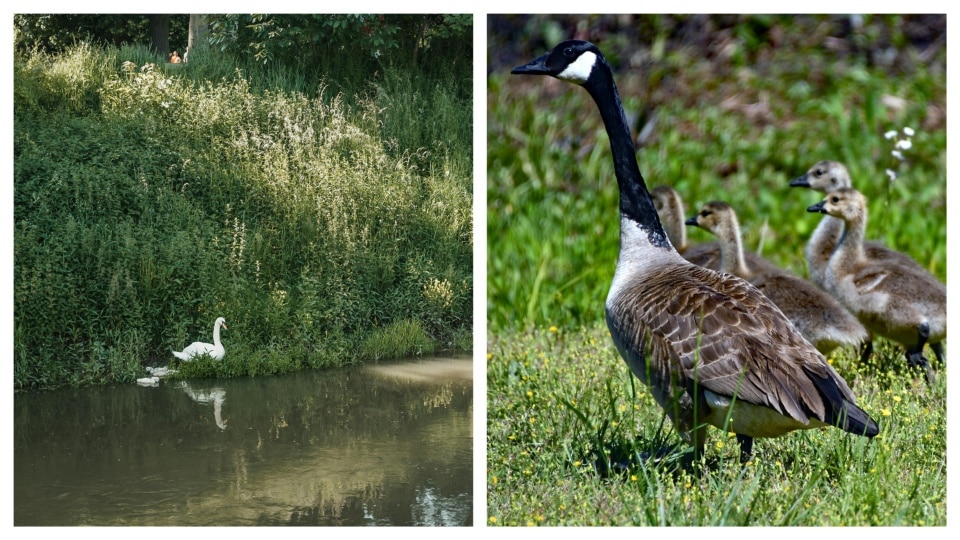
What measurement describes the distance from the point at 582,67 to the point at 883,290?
1608 millimetres

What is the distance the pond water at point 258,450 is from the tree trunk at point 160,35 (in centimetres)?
152

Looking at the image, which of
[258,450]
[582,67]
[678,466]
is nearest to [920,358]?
[678,466]

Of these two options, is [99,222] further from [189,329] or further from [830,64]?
[830,64]

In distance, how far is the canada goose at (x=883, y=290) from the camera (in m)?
3.96

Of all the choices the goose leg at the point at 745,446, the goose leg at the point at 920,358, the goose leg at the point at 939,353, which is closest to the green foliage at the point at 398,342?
the goose leg at the point at 745,446

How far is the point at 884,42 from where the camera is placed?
4.52 m

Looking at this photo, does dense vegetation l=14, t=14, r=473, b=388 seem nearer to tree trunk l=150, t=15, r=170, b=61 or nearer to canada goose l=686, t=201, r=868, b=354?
tree trunk l=150, t=15, r=170, b=61

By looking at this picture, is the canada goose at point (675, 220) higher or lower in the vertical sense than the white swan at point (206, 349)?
higher

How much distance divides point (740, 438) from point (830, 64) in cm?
225

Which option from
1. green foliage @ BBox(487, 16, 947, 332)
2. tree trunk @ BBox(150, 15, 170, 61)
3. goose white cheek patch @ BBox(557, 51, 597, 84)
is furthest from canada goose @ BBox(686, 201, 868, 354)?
tree trunk @ BBox(150, 15, 170, 61)

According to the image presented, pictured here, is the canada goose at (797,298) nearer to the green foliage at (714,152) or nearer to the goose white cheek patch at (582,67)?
the green foliage at (714,152)

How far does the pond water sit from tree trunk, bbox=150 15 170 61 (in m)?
1.52

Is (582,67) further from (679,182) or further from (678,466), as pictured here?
(679,182)

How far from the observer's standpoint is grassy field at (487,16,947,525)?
365cm
